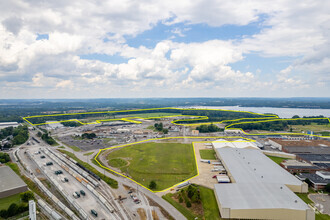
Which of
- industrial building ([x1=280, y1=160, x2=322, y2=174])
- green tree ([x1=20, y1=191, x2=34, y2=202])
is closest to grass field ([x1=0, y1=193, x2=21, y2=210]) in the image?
green tree ([x1=20, y1=191, x2=34, y2=202])

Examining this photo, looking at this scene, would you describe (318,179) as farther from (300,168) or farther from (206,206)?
(206,206)

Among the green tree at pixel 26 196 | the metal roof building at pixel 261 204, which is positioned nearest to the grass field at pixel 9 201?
the green tree at pixel 26 196

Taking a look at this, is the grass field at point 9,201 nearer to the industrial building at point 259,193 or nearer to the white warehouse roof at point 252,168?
the industrial building at point 259,193

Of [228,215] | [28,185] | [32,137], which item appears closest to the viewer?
[228,215]

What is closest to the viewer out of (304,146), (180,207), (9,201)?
(180,207)

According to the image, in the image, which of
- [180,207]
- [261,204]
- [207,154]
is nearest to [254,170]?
[261,204]

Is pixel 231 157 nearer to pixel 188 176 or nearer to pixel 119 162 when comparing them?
pixel 188 176

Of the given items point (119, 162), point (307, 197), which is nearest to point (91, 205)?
point (119, 162)

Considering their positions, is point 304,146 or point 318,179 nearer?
point 318,179
